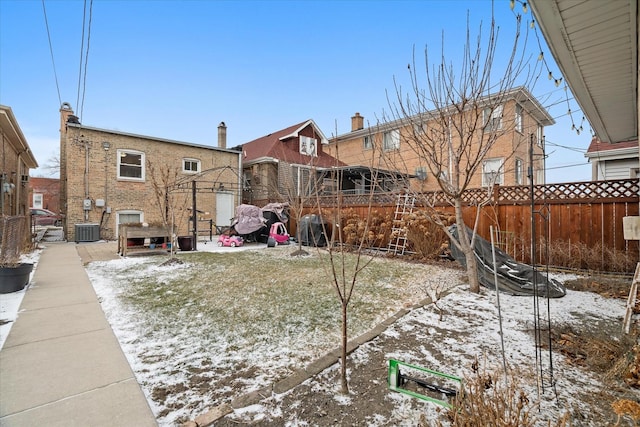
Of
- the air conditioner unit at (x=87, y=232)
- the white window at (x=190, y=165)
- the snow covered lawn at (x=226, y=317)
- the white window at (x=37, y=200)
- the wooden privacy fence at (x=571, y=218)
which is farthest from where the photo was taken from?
the white window at (x=37, y=200)

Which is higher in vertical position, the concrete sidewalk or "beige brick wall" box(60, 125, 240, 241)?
"beige brick wall" box(60, 125, 240, 241)

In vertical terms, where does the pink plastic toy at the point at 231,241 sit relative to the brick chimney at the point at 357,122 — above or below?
below

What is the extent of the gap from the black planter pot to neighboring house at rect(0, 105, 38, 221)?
3.74 meters

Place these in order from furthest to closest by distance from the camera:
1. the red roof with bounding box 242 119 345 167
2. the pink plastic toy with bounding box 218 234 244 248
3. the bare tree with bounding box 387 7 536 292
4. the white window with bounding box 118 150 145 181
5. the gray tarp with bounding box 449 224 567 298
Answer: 1. the red roof with bounding box 242 119 345 167
2. the white window with bounding box 118 150 145 181
3. the pink plastic toy with bounding box 218 234 244 248
4. the gray tarp with bounding box 449 224 567 298
5. the bare tree with bounding box 387 7 536 292

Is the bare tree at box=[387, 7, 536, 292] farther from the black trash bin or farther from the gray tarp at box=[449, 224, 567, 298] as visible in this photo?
the black trash bin

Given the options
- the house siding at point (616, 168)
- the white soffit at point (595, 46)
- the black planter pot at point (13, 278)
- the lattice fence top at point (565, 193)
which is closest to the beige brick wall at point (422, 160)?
the house siding at point (616, 168)

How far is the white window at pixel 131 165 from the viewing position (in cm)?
1309

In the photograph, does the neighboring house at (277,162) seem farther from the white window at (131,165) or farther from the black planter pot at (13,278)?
the black planter pot at (13,278)

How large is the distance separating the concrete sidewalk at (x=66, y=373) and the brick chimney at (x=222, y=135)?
51.4ft

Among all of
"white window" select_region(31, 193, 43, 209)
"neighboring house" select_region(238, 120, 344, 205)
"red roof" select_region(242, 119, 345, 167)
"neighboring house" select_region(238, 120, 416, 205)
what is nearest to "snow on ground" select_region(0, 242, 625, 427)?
"neighboring house" select_region(238, 120, 416, 205)

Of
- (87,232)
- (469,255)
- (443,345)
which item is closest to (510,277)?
(469,255)

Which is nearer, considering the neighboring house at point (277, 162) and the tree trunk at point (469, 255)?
the tree trunk at point (469, 255)

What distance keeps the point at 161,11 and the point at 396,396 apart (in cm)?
1020

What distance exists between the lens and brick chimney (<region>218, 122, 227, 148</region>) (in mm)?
18641
